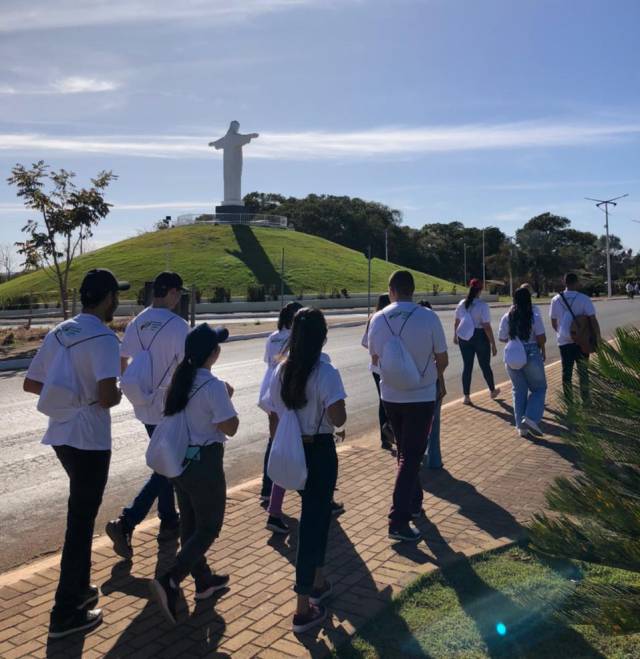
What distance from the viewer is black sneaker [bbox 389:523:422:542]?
4926 mm

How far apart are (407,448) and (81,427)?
2324mm

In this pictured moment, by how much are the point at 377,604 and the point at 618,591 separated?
5.59 feet

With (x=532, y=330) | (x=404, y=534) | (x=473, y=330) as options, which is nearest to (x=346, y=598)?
(x=404, y=534)

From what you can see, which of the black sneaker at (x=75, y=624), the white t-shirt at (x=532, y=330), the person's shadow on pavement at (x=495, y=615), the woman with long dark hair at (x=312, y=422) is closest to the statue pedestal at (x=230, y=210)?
the white t-shirt at (x=532, y=330)

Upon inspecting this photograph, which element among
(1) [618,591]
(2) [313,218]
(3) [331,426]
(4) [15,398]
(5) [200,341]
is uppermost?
(2) [313,218]

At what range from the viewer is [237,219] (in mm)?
74562

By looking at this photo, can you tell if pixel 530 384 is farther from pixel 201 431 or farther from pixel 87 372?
pixel 87 372

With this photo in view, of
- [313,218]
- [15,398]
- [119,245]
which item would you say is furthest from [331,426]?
[313,218]

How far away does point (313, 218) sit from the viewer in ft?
324

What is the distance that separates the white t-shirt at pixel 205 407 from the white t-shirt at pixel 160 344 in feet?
2.88

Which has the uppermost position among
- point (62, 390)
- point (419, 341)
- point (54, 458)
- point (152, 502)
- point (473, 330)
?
point (419, 341)

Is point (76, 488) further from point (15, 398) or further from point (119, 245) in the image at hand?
point (119, 245)

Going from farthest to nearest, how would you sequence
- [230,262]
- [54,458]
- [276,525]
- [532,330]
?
[230,262]
[532,330]
[54,458]
[276,525]

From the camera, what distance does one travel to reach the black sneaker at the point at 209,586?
4.09m
